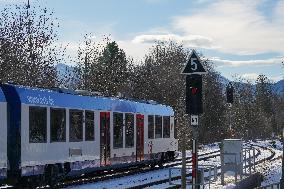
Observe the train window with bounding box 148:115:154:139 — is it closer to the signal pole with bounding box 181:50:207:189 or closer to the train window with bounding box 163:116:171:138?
the train window with bounding box 163:116:171:138

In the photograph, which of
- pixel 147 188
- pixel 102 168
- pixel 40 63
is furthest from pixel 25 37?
pixel 147 188

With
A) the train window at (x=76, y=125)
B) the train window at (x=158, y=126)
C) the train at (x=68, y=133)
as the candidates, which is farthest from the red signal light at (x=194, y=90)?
the train window at (x=158, y=126)

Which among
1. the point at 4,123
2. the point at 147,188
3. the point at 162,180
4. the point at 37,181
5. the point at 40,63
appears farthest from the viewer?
→ the point at 40,63

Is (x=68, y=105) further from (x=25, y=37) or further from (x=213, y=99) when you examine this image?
(x=213, y=99)

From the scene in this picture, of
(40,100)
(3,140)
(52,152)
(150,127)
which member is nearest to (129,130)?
(150,127)

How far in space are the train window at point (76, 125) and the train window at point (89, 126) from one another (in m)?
0.38

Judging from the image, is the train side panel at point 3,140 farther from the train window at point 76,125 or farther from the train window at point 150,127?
the train window at point 150,127

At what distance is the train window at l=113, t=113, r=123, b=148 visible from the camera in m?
22.2

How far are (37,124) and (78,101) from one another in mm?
2900

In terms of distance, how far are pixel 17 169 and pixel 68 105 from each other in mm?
3375

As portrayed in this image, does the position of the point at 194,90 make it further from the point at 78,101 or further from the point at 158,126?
the point at 158,126

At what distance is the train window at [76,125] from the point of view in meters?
18.8

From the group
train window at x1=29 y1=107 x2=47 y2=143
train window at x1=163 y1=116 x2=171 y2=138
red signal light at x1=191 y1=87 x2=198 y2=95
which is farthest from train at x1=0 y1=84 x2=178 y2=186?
red signal light at x1=191 y1=87 x2=198 y2=95

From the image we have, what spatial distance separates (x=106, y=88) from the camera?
193ft
